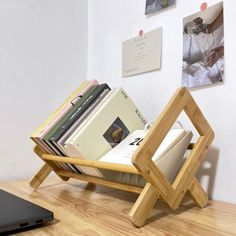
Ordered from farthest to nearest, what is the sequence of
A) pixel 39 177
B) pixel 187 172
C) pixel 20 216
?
pixel 39 177
pixel 187 172
pixel 20 216

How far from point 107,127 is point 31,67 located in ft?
1.83

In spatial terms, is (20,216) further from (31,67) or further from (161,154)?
(31,67)

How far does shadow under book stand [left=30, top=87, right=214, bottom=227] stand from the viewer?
0.54 metres

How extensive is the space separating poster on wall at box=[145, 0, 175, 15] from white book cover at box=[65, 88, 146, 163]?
0.36 metres

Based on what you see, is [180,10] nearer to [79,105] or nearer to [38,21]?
[79,105]

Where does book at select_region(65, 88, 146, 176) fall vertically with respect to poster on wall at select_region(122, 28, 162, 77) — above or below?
below

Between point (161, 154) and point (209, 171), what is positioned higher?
point (161, 154)

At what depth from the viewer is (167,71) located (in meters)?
0.91

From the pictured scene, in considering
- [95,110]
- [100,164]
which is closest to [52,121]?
[95,110]

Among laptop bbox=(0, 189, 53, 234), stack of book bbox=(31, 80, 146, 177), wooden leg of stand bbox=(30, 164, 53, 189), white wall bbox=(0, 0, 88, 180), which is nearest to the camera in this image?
laptop bbox=(0, 189, 53, 234)

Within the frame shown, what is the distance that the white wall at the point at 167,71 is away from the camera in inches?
28.9

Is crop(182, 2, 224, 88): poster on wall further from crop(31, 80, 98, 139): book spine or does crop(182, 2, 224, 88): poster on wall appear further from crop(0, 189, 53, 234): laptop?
crop(0, 189, 53, 234): laptop

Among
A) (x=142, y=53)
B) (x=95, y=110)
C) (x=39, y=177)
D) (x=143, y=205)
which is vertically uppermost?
(x=142, y=53)

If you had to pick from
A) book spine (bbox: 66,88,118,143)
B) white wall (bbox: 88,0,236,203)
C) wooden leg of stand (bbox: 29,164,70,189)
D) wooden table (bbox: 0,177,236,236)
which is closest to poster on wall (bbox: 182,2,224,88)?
white wall (bbox: 88,0,236,203)
